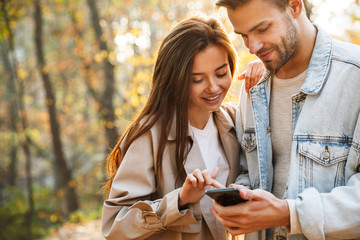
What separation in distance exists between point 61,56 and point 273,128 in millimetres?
13588

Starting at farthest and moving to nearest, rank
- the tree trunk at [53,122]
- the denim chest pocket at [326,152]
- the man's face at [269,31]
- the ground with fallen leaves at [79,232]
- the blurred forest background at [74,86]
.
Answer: the tree trunk at [53,122] → the blurred forest background at [74,86] → the ground with fallen leaves at [79,232] → the man's face at [269,31] → the denim chest pocket at [326,152]

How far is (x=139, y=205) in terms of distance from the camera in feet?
8.31

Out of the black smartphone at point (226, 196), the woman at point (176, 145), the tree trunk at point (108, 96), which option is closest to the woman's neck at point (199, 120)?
the woman at point (176, 145)

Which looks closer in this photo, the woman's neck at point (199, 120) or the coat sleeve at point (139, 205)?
the coat sleeve at point (139, 205)

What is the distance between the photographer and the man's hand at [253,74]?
2848 mm

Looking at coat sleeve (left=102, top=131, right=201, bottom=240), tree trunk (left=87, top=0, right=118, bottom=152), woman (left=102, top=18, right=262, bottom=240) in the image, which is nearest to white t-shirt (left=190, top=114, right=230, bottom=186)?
woman (left=102, top=18, right=262, bottom=240)

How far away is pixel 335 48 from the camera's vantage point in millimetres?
2316

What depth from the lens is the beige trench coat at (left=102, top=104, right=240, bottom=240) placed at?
2488 millimetres

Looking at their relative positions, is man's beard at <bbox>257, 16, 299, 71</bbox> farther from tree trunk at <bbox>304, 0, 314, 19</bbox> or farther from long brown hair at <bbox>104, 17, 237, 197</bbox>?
tree trunk at <bbox>304, 0, 314, 19</bbox>

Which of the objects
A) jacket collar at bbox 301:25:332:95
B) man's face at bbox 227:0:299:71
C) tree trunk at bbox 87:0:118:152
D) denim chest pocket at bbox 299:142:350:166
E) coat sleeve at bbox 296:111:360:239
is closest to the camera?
coat sleeve at bbox 296:111:360:239

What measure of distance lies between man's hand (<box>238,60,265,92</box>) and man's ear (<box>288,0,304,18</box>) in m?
0.56

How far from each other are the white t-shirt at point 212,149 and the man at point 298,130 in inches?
8.0

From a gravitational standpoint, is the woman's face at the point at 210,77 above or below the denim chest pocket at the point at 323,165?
above

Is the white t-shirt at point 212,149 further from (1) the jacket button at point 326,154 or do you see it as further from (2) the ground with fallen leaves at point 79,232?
(2) the ground with fallen leaves at point 79,232
